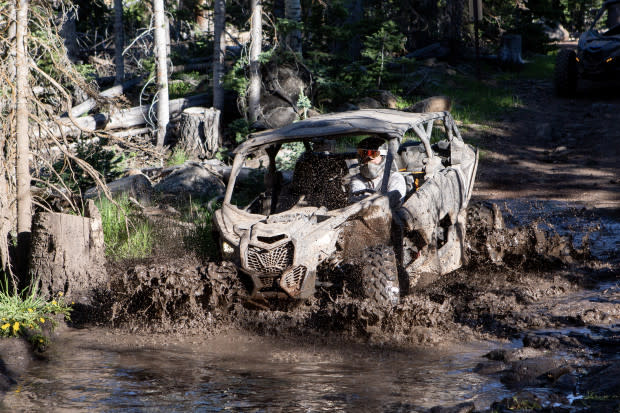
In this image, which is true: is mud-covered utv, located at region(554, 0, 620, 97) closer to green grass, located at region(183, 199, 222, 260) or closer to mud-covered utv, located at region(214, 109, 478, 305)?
mud-covered utv, located at region(214, 109, 478, 305)

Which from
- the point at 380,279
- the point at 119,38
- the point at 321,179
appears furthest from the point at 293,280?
the point at 119,38

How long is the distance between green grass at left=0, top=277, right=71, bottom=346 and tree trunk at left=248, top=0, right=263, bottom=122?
809cm

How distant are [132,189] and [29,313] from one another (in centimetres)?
435

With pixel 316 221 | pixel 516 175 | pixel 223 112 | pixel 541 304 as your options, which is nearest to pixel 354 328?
pixel 316 221

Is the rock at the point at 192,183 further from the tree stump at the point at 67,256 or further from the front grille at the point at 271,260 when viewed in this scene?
the front grille at the point at 271,260

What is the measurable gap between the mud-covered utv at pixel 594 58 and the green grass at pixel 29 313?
13234 millimetres

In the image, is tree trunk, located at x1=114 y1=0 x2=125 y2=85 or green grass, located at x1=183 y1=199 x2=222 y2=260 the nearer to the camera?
green grass, located at x1=183 y1=199 x2=222 y2=260

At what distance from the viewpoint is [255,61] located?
13758mm

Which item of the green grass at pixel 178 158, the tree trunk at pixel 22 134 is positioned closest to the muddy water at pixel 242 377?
the tree trunk at pixel 22 134

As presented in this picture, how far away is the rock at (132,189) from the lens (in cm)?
1020

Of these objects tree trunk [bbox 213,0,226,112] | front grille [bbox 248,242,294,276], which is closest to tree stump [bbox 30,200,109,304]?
front grille [bbox 248,242,294,276]

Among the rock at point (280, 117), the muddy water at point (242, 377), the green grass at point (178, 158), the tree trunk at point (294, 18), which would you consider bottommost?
the muddy water at point (242, 377)

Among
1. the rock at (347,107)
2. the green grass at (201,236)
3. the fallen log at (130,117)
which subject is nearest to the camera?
the green grass at (201,236)

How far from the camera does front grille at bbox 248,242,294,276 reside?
18.8 feet
